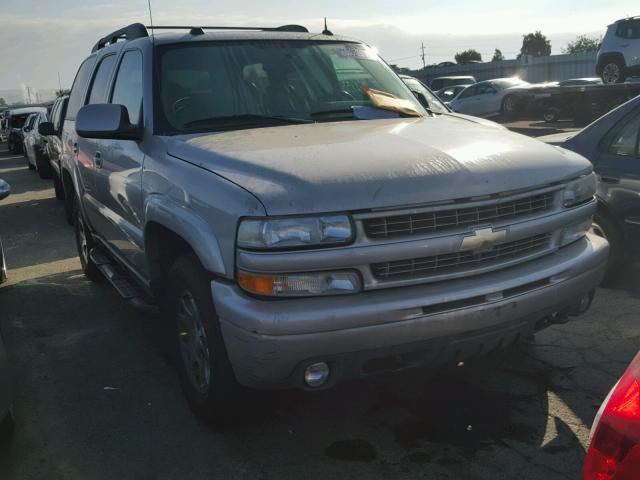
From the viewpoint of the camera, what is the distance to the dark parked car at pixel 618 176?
4.97 m

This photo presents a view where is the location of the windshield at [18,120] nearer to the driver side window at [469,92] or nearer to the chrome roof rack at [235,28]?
the driver side window at [469,92]

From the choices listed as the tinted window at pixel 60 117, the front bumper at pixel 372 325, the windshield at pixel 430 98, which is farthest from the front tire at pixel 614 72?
the front bumper at pixel 372 325

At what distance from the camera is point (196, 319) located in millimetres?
3391

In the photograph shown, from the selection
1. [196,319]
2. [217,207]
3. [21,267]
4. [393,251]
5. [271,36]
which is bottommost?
[21,267]

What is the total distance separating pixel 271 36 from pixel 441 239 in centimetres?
221

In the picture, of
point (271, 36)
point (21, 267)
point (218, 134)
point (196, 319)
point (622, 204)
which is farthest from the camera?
point (21, 267)

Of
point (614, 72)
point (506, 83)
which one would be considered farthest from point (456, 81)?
point (614, 72)

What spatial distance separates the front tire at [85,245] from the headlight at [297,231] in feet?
12.6

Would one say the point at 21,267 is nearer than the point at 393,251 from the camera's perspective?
No

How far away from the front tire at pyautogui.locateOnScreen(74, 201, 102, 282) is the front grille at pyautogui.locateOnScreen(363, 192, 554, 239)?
4.03 m

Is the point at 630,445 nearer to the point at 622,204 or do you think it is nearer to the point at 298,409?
the point at 298,409

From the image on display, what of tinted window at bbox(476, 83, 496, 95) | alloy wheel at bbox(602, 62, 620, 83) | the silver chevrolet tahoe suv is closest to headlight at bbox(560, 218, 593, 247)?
the silver chevrolet tahoe suv

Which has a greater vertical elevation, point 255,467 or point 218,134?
point 218,134

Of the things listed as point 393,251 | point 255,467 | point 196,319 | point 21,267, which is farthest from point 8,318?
point 393,251
